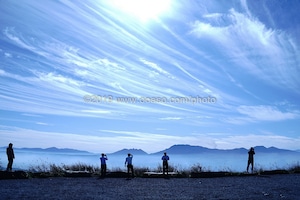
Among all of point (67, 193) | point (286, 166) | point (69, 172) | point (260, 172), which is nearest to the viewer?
point (67, 193)

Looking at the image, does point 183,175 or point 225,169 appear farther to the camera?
point 225,169

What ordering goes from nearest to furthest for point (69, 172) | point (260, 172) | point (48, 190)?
point (48, 190)
point (69, 172)
point (260, 172)

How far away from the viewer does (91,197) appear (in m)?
12.1

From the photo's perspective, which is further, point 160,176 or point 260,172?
point 260,172

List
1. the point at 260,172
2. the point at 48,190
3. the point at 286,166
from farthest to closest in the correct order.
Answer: the point at 286,166, the point at 260,172, the point at 48,190

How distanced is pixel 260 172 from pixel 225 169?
269 centimetres

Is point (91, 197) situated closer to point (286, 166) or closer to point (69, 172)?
point (69, 172)

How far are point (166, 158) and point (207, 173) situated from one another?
324 cm

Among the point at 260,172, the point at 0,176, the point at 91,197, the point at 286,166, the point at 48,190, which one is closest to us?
the point at 91,197

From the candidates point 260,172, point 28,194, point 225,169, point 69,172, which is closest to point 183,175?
point 225,169

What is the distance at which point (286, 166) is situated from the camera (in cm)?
2639

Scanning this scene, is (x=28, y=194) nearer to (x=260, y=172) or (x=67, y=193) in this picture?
(x=67, y=193)

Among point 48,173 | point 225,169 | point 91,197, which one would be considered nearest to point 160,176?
point 225,169

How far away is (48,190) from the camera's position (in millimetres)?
14078
